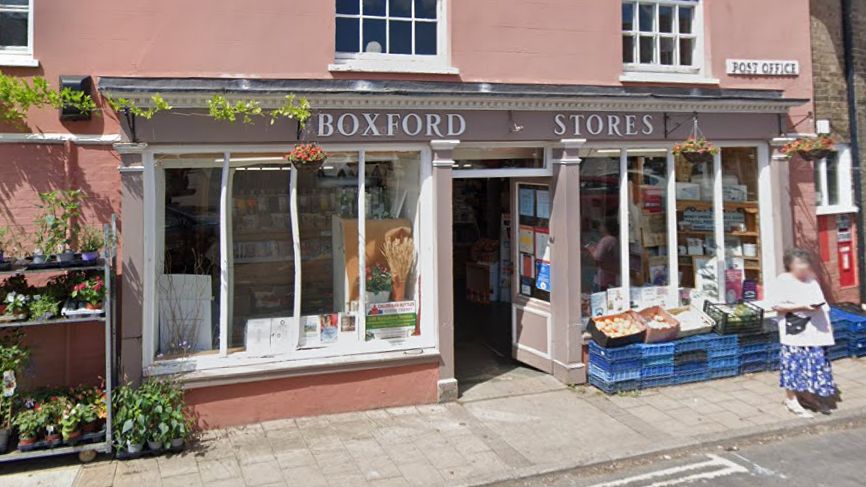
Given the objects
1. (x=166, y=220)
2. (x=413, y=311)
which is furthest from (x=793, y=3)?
(x=166, y=220)

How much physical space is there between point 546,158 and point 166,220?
14.7ft

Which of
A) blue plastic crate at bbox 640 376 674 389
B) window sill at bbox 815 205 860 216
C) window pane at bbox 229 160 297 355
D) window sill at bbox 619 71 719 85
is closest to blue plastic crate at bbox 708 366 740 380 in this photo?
blue plastic crate at bbox 640 376 674 389

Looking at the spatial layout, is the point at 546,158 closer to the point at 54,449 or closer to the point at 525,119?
the point at 525,119

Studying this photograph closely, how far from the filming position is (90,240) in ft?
21.3

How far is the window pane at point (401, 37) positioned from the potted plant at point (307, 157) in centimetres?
181

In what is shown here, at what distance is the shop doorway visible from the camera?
9.99m

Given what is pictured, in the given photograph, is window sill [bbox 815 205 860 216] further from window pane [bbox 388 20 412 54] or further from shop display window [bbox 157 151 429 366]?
window pane [bbox 388 20 412 54]

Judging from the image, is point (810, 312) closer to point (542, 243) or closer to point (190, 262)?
point (542, 243)

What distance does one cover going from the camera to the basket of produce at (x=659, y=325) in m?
8.17

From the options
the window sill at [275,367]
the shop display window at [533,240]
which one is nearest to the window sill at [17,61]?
the window sill at [275,367]

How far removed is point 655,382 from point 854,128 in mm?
5383

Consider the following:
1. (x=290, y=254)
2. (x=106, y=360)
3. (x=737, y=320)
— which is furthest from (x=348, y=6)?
(x=737, y=320)

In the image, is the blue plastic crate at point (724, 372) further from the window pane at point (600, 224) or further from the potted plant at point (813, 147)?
the potted plant at point (813, 147)

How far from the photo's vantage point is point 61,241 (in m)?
6.23
